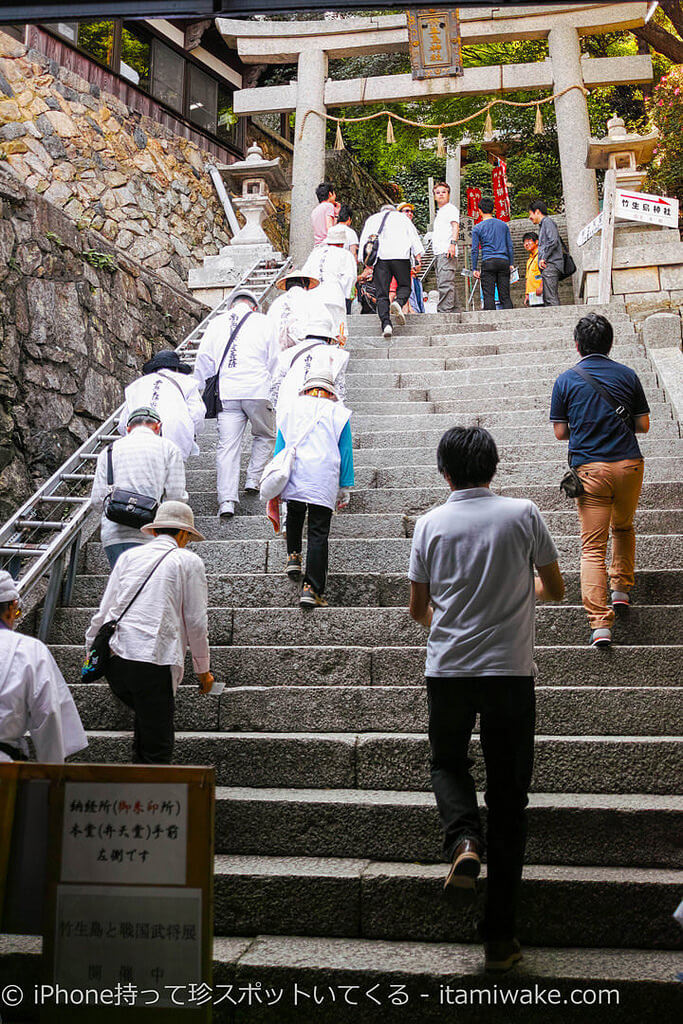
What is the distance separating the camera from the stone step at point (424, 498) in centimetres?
640

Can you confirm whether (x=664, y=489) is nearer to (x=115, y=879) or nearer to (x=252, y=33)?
(x=115, y=879)

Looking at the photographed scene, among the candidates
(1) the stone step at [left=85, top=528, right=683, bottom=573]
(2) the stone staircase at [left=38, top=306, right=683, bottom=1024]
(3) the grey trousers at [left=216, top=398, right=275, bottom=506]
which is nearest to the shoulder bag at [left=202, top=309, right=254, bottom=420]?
(3) the grey trousers at [left=216, top=398, right=275, bottom=506]

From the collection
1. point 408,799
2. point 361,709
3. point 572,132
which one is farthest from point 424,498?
point 572,132

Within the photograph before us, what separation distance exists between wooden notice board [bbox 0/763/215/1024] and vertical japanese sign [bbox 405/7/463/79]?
13734 millimetres

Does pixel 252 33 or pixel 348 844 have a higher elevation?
pixel 252 33

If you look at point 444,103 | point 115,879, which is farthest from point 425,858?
point 444,103

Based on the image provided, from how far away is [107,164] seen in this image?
51.5 feet

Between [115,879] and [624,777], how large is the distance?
2448 millimetres

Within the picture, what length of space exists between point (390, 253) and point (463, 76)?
5.96 metres

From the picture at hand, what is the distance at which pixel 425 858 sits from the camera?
3.65m

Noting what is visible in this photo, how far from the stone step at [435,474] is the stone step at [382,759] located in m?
3.10

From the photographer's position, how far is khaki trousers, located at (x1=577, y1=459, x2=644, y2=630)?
4.80 metres

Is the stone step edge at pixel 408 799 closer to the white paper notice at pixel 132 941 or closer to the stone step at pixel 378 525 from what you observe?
the white paper notice at pixel 132 941

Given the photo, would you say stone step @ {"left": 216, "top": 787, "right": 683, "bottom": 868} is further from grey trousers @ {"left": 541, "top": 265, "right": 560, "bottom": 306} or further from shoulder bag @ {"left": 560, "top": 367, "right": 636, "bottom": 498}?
grey trousers @ {"left": 541, "top": 265, "right": 560, "bottom": 306}
